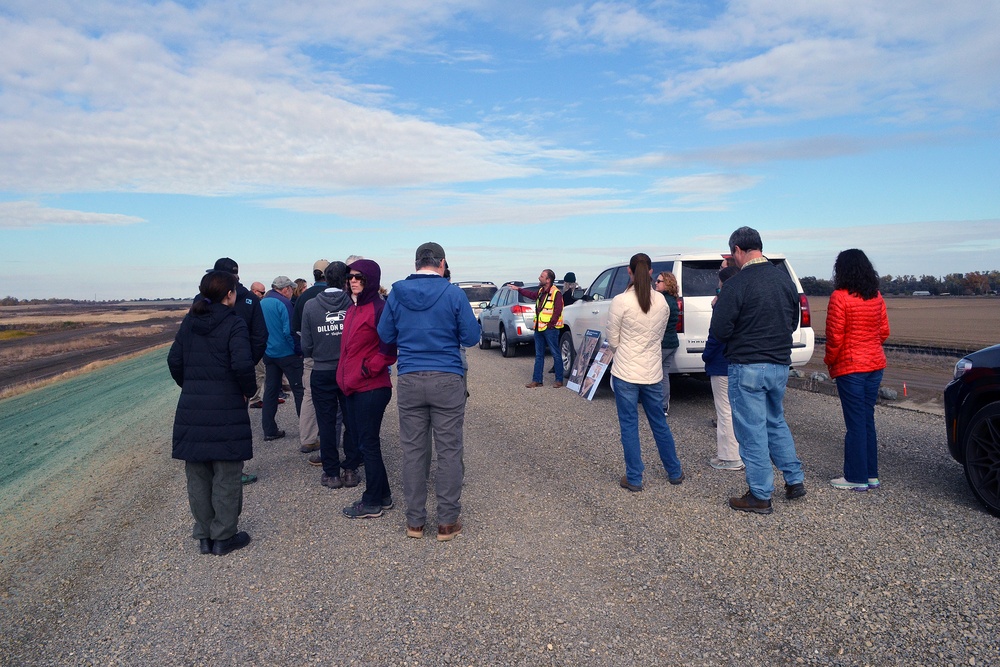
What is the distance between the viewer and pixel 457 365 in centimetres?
493

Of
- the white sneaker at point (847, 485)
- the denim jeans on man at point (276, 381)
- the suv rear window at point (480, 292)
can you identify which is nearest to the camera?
the white sneaker at point (847, 485)

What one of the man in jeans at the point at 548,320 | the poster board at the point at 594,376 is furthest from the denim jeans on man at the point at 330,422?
the man in jeans at the point at 548,320

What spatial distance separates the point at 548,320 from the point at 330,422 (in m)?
5.72

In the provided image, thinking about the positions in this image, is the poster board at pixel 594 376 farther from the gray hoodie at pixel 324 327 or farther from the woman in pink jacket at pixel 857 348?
the gray hoodie at pixel 324 327

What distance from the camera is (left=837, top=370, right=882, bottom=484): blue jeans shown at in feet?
17.6

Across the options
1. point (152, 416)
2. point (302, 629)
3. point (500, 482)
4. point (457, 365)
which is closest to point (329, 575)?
point (302, 629)

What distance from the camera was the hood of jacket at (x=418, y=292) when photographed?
16.0ft

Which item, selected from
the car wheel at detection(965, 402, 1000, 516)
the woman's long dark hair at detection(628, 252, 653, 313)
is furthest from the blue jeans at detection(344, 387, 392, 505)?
the car wheel at detection(965, 402, 1000, 516)

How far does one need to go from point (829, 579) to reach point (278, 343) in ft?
19.7

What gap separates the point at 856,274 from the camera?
5387 mm

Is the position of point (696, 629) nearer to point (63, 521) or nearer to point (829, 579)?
point (829, 579)

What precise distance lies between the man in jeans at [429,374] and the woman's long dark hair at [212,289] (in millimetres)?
1131

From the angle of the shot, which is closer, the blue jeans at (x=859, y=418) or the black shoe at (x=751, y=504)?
the black shoe at (x=751, y=504)

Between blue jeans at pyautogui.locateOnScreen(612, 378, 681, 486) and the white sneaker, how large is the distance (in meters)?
1.24
